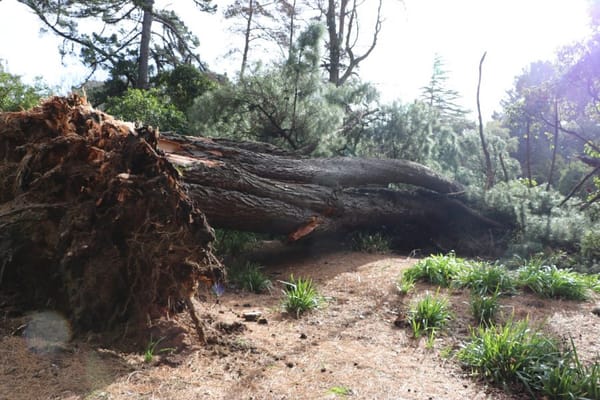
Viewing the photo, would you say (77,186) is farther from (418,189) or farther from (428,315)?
(418,189)

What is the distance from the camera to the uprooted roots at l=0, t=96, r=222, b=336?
286cm

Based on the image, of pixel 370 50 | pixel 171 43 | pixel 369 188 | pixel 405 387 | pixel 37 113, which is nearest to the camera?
pixel 405 387

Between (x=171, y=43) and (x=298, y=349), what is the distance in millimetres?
16366

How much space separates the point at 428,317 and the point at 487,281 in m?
1.25

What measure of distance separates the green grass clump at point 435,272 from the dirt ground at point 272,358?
553 mm

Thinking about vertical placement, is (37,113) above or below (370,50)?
below

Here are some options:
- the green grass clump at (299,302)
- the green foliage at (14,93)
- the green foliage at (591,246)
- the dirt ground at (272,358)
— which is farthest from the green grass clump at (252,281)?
the green foliage at (14,93)

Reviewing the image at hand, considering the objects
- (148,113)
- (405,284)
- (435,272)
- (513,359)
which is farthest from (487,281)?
(148,113)

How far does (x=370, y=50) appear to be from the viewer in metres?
15.2

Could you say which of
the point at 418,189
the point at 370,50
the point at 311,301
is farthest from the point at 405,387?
the point at 370,50

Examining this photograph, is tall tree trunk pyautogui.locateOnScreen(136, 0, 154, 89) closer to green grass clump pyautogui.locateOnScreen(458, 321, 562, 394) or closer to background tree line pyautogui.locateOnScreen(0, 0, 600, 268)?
background tree line pyautogui.locateOnScreen(0, 0, 600, 268)

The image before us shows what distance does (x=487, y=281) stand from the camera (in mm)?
4504

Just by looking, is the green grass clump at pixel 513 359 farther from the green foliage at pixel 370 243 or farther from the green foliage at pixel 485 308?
the green foliage at pixel 370 243

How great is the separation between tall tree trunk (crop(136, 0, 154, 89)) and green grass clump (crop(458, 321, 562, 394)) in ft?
47.0
